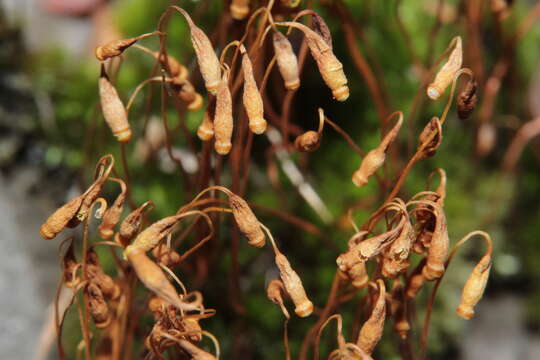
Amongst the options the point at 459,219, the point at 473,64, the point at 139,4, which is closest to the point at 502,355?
the point at 459,219

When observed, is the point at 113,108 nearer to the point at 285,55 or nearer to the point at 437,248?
the point at 285,55

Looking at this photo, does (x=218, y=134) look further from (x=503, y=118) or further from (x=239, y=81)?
(x=503, y=118)

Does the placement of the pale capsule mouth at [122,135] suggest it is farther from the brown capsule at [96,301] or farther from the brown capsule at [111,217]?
the brown capsule at [96,301]

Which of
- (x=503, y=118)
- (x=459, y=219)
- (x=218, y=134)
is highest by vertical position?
(x=218, y=134)

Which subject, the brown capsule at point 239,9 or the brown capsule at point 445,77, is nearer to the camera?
the brown capsule at point 445,77

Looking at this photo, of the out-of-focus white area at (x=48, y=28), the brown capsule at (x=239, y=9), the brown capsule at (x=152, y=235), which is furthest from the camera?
the out-of-focus white area at (x=48, y=28)

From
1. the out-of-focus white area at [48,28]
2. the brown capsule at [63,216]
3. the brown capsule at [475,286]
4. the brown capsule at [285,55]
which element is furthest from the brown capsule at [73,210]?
the out-of-focus white area at [48,28]

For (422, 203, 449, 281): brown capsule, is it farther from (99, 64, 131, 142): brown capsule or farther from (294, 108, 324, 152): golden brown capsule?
(99, 64, 131, 142): brown capsule
